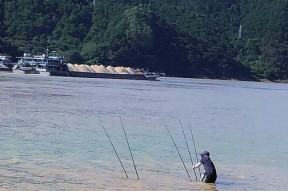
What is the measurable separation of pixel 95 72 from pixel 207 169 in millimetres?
99529

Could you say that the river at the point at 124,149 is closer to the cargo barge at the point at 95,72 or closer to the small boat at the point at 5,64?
the small boat at the point at 5,64

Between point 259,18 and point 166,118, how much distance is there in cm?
16766

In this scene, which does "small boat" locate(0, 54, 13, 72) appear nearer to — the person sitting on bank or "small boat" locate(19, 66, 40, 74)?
"small boat" locate(19, 66, 40, 74)

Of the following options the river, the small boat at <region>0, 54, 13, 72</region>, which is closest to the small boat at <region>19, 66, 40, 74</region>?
the small boat at <region>0, 54, 13, 72</region>

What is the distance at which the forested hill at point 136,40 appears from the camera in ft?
426

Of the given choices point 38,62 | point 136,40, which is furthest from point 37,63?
point 136,40

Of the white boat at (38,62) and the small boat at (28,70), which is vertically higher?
the white boat at (38,62)

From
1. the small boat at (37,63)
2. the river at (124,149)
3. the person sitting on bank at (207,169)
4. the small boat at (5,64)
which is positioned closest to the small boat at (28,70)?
the small boat at (37,63)

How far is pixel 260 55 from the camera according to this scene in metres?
167

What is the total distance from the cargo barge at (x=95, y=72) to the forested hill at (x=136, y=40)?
28.7ft

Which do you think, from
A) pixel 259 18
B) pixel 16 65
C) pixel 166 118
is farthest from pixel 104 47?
pixel 166 118

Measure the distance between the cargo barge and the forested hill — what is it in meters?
8.76

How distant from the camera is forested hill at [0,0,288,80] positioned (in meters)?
130

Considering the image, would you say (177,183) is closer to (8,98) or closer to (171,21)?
(8,98)
